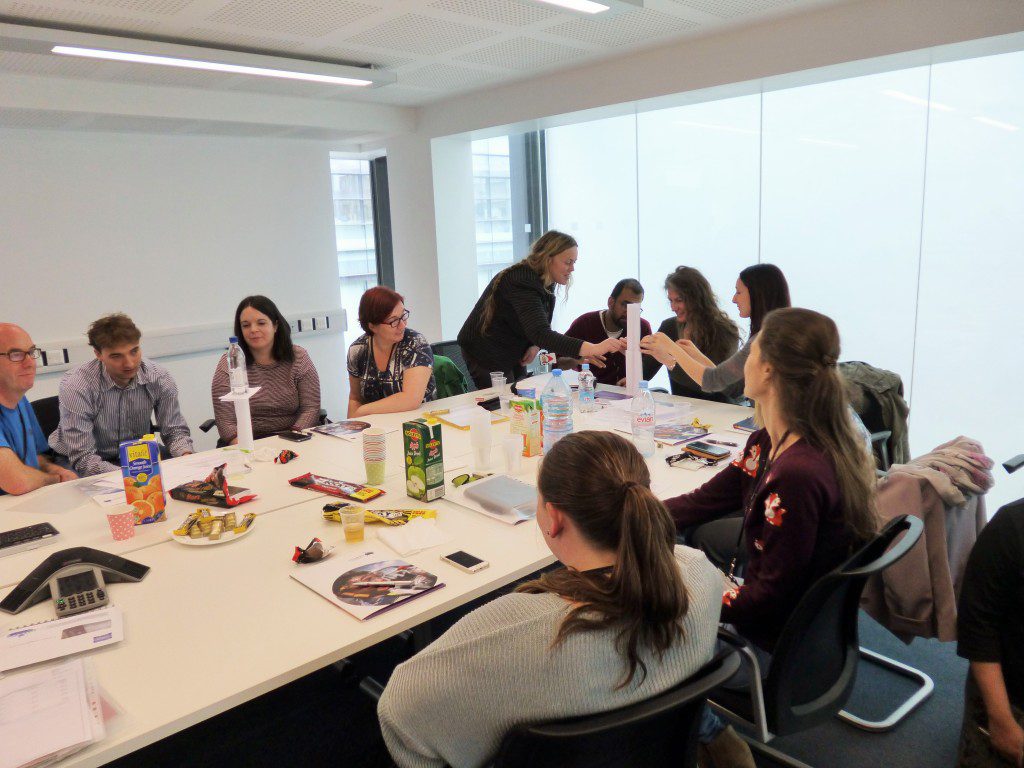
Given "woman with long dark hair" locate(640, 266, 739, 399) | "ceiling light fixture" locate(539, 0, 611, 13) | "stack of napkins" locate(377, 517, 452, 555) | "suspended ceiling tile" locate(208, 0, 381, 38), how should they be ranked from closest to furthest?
"stack of napkins" locate(377, 517, 452, 555)
"ceiling light fixture" locate(539, 0, 611, 13)
"suspended ceiling tile" locate(208, 0, 381, 38)
"woman with long dark hair" locate(640, 266, 739, 399)

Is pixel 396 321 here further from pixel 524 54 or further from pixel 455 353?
pixel 524 54

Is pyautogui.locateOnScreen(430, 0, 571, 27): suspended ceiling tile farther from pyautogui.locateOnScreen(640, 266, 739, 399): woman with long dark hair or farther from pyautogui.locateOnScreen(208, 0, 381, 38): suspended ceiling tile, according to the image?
pyautogui.locateOnScreen(640, 266, 739, 399): woman with long dark hair

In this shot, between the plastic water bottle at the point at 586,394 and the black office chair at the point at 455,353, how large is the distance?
102 cm

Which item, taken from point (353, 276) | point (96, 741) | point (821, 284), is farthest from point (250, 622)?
Answer: point (353, 276)

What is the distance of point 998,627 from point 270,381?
118 inches

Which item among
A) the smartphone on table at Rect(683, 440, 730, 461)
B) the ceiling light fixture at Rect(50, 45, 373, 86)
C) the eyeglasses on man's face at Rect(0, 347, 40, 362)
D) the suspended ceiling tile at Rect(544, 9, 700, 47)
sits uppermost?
the suspended ceiling tile at Rect(544, 9, 700, 47)

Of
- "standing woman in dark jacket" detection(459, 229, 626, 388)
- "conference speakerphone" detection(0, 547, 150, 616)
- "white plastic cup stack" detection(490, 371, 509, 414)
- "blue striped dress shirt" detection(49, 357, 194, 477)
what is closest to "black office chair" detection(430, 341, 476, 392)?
"standing woman in dark jacket" detection(459, 229, 626, 388)

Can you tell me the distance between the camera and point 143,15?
10.5 ft

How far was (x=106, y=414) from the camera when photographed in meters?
3.20

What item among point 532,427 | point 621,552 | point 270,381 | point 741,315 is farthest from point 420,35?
point 621,552

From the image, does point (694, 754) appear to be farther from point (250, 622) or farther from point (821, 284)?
point (821, 284)

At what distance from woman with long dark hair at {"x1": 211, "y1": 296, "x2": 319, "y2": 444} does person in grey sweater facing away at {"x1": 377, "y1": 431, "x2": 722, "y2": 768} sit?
8.09 feet

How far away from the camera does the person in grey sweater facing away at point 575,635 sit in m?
1.07

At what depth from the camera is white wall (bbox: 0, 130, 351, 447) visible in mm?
4527
